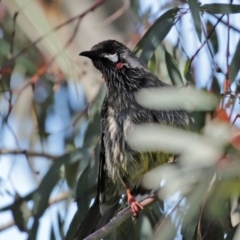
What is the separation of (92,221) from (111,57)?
68cm

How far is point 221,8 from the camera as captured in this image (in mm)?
2842

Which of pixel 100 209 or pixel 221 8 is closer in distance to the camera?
pixel 221 8

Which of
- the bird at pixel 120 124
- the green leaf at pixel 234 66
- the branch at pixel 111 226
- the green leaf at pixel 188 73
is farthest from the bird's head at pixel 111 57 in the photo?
the branch at pixel 111 226

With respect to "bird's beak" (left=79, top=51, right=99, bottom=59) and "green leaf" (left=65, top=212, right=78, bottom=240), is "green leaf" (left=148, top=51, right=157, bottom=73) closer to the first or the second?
"bird's beak" (left=79, top=51, right=99, bottom=59)

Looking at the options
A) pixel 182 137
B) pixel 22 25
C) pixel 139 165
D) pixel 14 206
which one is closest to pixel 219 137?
pixel 182 137

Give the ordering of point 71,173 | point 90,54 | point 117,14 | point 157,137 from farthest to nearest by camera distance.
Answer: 1. point 117,14
2. point 71,173
3. point 90,54
4. point 157,137

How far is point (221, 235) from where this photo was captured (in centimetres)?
Result: 281

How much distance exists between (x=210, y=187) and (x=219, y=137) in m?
0.15

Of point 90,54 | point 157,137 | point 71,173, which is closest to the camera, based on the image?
point 157,137

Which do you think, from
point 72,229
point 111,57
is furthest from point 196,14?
point 72,229

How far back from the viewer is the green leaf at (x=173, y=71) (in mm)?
3076

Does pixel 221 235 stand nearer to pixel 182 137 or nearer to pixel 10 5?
pixel 182 137

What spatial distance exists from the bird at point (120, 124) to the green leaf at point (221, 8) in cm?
36

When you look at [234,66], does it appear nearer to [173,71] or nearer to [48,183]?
[173,71]
